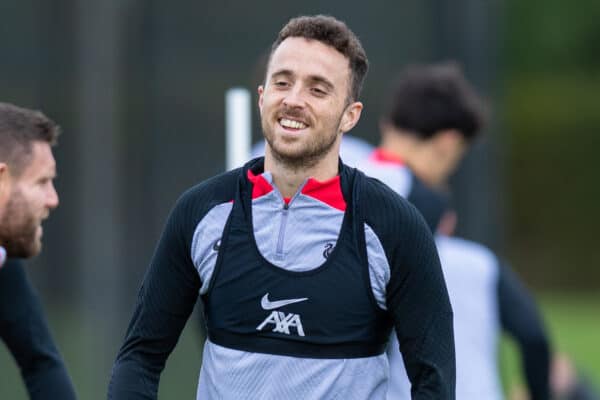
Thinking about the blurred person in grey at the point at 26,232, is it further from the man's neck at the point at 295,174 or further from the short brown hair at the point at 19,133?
the man's neck at the point at 295,174

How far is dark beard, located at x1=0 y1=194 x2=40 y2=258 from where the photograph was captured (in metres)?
3.15

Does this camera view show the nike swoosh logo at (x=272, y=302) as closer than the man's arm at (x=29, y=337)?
Yes

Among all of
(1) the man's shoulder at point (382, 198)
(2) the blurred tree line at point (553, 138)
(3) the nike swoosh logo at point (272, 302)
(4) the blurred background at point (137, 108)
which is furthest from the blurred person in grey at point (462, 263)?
(2) the blurred tree line at point (553, 138)

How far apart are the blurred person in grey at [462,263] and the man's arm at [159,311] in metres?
1.43

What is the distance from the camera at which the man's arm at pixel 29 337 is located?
10.8ft

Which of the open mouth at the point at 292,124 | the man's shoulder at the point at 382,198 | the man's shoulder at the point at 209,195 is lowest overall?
the man's shoulder at the point at 209,195

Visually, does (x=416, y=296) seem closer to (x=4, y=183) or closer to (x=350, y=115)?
(x=350, y=115)

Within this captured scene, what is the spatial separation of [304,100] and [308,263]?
0.33 meters

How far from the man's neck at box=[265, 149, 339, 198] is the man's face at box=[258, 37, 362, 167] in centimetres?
2

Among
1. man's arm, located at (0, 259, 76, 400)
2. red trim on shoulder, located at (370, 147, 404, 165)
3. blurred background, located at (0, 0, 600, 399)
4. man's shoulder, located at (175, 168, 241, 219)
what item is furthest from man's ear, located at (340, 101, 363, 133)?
blurred background, located at (0, 0, 600, 399)

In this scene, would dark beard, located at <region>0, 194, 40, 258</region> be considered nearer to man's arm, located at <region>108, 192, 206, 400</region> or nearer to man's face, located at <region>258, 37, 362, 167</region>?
man's arm, located at <region>108, 192, 206, 400</region>

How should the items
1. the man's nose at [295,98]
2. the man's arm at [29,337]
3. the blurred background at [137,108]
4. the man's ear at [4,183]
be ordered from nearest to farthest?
the man's nose at [295,98] < the man's ear at [4,183] < the man's arm at [29,337] < the blurred background at [137,108]

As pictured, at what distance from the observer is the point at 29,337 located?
10.9ft

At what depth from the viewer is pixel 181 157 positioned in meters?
7.54
